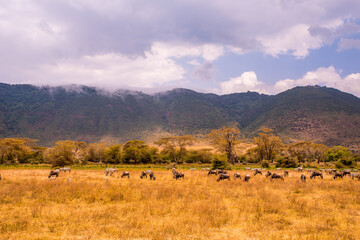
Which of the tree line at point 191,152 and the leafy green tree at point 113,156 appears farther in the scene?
the leafy green tree at point 113,156

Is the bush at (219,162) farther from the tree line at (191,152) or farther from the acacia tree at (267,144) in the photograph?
the acacia tree at (267,144)

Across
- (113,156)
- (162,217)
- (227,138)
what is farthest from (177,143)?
(162,217)

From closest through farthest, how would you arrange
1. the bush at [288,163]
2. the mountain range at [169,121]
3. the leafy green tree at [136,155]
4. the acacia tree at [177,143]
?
the bush at [288,163], the leafy green tree at [136,155], the acacia tree at [177,143], the mountain range at [169,121]

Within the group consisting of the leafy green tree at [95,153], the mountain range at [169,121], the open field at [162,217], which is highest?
the mountain range at [169,121]

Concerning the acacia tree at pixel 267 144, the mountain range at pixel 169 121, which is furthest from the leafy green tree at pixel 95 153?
the mountain range at pixel 169 121

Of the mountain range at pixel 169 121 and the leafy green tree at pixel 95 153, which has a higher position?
the mountain range at pixel 169 121

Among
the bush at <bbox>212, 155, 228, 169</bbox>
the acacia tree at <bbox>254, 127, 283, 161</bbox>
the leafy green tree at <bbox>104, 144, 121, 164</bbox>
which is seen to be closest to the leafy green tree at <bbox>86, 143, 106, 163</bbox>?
the leafy green tree at <bbox>104, 144, 121, 164</bbox>

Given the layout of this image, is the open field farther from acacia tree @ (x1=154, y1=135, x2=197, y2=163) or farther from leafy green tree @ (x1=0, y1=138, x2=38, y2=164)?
leafy green tree @ (x1=0, y1=138, x2=38, y2=164)

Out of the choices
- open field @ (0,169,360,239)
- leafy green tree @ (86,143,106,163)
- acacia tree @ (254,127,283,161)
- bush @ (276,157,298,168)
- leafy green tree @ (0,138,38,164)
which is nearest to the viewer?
open field @ (0,169,360,239)

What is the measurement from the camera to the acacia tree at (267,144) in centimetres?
6259

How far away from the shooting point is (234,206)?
11547 mm

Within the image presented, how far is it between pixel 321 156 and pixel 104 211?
80460 mm

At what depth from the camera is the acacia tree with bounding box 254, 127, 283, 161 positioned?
62591mm

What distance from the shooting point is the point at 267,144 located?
6425cm
